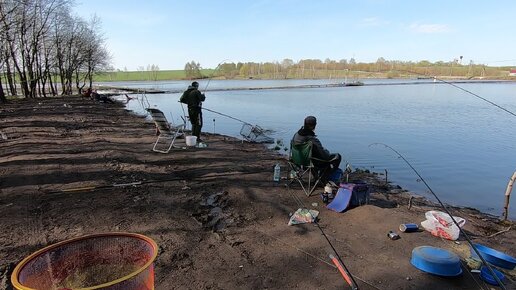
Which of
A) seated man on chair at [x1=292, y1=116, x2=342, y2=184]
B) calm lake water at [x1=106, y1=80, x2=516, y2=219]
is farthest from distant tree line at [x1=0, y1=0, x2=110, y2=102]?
seated man on chair at [x1=292, y1=116, x2=342, y2=184]

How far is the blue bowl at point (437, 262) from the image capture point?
3.85 m

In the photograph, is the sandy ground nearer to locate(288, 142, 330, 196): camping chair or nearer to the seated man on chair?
locate(288, 142, 330, 196): camping chair

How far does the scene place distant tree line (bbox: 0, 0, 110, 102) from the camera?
1058 inches

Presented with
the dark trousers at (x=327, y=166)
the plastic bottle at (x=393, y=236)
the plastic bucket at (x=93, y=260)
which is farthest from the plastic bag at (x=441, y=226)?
the plastic bucket at (x=93, y=260)

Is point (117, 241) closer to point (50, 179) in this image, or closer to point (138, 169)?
point (50, 179)

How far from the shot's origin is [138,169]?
785 centimetres

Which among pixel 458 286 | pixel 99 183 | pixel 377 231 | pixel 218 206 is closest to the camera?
pixel 458 286

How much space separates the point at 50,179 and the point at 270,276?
4.94 m

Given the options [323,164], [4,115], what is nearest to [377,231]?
[323,164]

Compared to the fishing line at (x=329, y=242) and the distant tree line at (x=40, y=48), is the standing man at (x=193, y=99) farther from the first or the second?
the distant tree line at (x=40, y=48)

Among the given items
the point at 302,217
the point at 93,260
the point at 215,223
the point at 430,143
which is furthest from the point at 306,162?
the point at 430,143

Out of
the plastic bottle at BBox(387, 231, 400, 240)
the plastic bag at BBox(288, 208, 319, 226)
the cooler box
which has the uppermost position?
the cooler box

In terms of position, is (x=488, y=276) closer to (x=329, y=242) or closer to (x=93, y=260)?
(x=329, y=242)

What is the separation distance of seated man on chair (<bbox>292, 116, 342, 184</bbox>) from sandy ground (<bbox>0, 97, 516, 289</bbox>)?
0.59 metres
